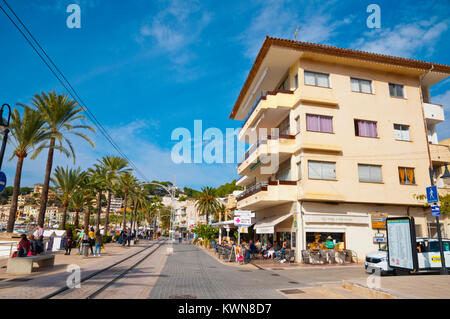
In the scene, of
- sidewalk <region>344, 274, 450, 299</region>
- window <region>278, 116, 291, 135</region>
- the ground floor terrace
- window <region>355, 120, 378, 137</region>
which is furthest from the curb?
window <region>278, 116, 291, 135</region>

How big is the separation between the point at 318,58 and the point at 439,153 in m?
12.7

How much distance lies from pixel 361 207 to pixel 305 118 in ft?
25.0

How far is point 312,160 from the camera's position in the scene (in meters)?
22.2

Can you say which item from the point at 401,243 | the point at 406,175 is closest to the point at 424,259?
the point at 401,243

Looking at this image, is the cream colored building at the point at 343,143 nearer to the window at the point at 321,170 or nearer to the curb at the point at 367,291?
the window at the point at 321,170

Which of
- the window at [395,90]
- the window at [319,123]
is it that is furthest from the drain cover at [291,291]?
the window at [395,90]

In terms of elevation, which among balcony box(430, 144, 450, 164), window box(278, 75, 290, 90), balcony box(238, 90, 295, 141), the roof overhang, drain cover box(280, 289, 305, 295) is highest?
the roof overhang

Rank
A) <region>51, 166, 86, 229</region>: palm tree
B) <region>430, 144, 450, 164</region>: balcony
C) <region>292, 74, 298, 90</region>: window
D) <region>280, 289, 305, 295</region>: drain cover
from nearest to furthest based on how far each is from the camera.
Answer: <region>280, 289, 305, 295</region>: drain cover, <region>292, 74, 298, 90</region>: window, <region>430, 144, 450, 164</region>: balcony, <region>51, 166, 86, 229</region>: palm tree

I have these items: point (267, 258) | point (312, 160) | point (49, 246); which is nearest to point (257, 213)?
point (267, 258)

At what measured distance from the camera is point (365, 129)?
2419 centimetres

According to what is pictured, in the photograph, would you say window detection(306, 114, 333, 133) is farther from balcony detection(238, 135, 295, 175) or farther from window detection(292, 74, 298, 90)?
window detection(292, 74, 298, 90)

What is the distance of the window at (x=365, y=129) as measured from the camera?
24.1 meters

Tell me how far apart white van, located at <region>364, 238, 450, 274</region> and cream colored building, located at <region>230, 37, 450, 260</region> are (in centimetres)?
727

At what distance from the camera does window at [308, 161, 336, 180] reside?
22.1 meters
